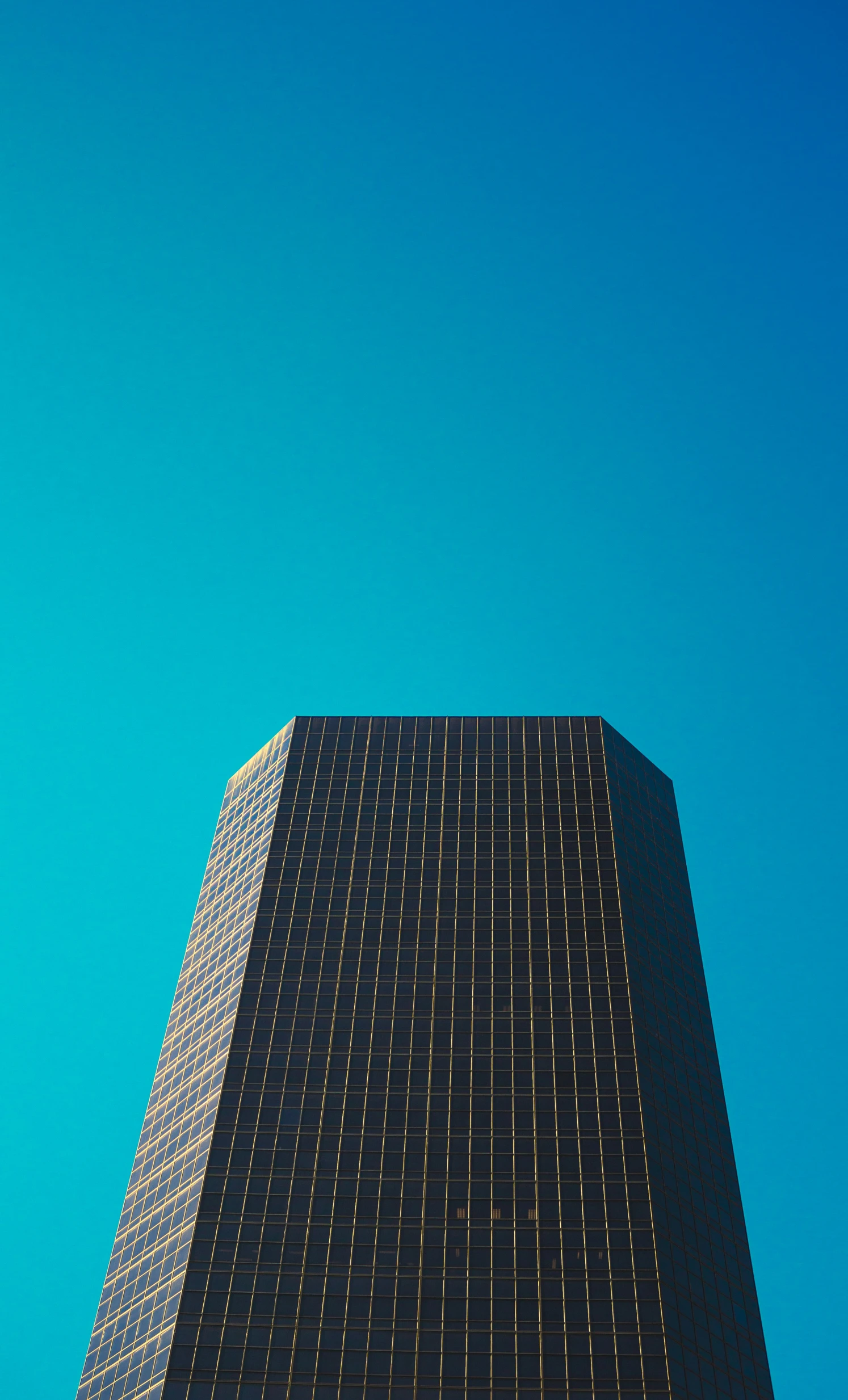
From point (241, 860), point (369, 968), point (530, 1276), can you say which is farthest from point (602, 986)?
point (241, 860)

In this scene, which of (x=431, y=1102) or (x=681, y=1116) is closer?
(x=431, y=1102)

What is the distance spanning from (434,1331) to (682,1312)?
17.7 m

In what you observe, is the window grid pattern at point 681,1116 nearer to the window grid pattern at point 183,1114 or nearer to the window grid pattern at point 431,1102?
the window grid pattern at point 431,1102

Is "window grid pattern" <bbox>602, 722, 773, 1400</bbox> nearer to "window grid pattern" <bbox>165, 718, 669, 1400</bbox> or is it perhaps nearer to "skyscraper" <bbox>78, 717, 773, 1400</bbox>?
"skyscraper" <bbox>78, 717, 773, 1400</bbox>

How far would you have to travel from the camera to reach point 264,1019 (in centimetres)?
12506

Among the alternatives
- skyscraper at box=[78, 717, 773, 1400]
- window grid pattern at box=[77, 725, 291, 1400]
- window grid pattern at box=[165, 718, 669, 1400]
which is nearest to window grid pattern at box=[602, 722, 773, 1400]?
skyscraper at box=[78, 717, 773, 1400]

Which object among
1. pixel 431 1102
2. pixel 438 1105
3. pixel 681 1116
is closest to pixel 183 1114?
pixel 431 1102

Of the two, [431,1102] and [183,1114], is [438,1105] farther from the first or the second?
[183,1114]

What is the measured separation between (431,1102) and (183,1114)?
21489mm

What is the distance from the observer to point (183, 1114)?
124375mm

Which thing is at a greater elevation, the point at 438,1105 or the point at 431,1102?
the point at 431,1102

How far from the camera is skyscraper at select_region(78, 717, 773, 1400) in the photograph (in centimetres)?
10400

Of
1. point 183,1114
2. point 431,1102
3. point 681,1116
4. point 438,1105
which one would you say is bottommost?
point 438,1105

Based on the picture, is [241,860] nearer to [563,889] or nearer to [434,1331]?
[563,889]
